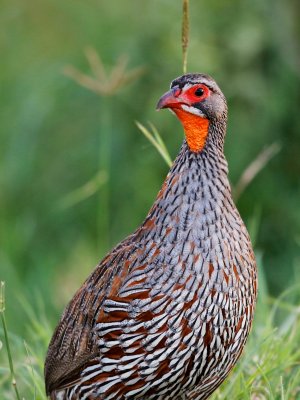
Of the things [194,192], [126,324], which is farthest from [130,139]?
[126,324]

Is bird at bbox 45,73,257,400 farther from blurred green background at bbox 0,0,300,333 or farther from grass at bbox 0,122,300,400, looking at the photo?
blurred green background at bbox 0,0,300,333

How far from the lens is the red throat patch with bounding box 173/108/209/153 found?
474 centimetres

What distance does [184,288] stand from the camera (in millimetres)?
4641

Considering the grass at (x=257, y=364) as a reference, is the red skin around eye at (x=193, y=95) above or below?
above

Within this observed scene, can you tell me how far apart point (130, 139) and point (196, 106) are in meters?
3.42

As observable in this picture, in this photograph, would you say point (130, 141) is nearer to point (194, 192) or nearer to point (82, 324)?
point (82, 324)

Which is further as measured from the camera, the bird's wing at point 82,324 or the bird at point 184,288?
the bird's wing at point 82,324

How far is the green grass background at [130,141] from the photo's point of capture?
7.73 meters

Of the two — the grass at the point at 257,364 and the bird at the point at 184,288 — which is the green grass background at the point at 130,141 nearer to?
the grass at the point at 257,364

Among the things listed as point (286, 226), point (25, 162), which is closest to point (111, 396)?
point (286, 226)

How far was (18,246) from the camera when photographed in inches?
321

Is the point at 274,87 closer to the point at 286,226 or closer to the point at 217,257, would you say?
the point at 286,226

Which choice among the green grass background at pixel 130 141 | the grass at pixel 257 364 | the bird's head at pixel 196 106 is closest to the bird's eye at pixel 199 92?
Answer: the bird's head at pixel 196 106

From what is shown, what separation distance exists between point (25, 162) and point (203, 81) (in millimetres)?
3896
